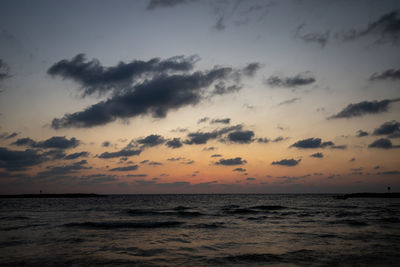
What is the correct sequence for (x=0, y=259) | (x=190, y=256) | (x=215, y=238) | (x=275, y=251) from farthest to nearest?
(x=215, y=238), (x=275, y=251), (x=190, y=256), (x=0, y=259)

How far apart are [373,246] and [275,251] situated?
6.44m

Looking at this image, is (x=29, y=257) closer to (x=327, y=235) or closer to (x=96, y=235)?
(x=96, y=235)

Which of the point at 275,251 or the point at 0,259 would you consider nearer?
the point at 0,259

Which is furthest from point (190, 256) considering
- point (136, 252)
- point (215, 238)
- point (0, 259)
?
point (0, 259)

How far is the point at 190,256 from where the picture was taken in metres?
14.5

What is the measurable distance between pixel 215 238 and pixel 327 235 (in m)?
8.56

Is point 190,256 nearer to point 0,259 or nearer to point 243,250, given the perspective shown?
point 243,250

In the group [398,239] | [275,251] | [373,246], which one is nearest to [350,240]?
[373,246]

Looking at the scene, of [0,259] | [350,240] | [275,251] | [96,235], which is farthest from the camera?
[96,235]

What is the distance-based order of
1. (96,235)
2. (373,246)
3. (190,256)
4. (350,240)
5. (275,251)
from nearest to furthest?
(190,256)
(275,251)
(373,246)
(350,240)
(96,235)

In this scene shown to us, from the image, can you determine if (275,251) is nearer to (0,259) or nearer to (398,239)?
(398,239)

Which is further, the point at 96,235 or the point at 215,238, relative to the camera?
the point at 96,235

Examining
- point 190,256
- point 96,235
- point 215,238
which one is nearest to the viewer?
point 190,256

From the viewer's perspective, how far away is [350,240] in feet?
62.3
